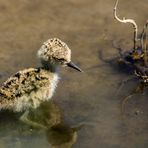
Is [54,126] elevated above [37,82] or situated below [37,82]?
below

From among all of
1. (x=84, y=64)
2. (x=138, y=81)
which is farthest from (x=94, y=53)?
(x=138, y=81)

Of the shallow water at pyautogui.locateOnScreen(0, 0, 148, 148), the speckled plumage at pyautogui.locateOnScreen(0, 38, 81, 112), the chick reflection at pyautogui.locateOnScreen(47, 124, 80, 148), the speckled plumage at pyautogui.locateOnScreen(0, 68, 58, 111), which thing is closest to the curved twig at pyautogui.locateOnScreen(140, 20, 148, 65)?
the shallow water at pyautogui.locateOnScreen(0, 0, 148, 148)

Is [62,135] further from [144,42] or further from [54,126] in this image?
[144,42]

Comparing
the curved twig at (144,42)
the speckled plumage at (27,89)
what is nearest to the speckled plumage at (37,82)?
the speckled plumage at (27,89)

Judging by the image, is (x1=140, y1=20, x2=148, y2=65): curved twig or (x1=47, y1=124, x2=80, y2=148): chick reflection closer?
(x1=47, y1=124, x2=80, y2=148): chick reflection

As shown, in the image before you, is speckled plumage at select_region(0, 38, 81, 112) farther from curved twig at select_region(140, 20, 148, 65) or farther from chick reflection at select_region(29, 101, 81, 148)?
curved twig at select_region(140, 20, 148, 65)

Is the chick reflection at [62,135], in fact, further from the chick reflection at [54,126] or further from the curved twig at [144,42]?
the curved twig at [144,42]

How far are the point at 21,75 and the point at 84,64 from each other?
1.08m

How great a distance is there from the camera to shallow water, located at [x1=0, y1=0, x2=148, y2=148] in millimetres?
6002

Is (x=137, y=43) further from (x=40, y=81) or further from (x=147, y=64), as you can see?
(x=40, y=81)

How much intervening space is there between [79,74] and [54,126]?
2.80 feet

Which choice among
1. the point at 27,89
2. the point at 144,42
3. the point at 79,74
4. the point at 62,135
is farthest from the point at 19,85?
the point at 144,42

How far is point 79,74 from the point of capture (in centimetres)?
680

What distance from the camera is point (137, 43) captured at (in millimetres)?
7238
